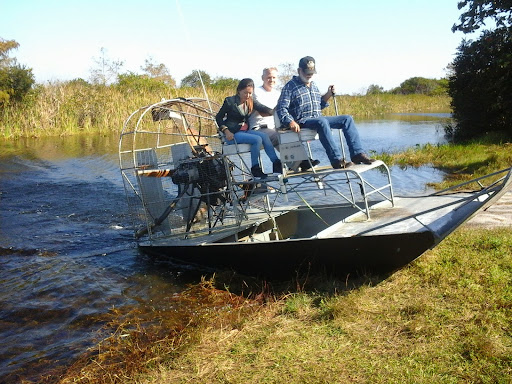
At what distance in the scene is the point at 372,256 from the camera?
21.8 feet

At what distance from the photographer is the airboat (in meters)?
6.48

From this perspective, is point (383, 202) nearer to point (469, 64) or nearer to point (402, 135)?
point (469, 64)

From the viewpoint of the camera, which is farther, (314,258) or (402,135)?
(402,135)

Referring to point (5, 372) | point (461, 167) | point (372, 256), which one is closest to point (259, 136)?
point (372, 256)

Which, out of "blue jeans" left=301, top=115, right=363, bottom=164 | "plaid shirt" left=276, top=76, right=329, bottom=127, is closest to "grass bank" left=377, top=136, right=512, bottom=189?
"blue jeans" left=301, top=115, right=363, bottom=164

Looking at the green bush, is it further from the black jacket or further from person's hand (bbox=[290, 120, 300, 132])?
person's hand (bbox=[290, 120, 300, 132])

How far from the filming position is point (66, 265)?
→ 984 cm

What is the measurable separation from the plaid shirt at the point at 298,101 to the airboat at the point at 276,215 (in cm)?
44

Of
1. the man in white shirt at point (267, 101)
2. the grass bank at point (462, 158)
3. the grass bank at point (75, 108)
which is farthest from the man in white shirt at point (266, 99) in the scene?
the grass bank at point (75, 108)

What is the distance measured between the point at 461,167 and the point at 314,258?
1077cm

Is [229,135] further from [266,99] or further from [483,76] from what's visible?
[483,76]

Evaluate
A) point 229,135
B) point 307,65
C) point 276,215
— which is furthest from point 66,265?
point 307,65

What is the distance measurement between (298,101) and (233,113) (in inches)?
45.0

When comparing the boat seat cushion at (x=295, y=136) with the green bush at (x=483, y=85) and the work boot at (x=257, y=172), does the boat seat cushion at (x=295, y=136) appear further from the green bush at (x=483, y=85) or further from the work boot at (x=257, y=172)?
the green bush at (x=483, y=85)
